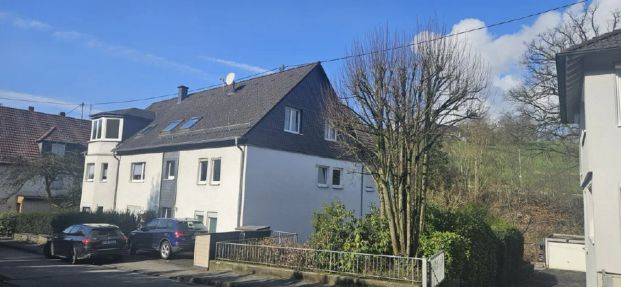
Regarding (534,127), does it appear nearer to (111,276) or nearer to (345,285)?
(345,285)

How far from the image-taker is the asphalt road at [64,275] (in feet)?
42.5

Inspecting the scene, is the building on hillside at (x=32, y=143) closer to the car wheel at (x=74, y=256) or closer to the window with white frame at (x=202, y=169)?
the window with white frame at (x=202, y=169)

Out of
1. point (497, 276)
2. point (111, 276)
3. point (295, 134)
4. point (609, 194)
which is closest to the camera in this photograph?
point (609, 194)

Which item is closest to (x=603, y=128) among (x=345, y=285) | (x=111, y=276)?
(x=345, y=285)

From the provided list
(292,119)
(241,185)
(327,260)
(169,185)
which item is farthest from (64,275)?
(292,119)

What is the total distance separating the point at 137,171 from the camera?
2888 cm

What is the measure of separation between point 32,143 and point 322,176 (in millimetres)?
28651

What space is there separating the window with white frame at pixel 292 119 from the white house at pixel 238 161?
5cm

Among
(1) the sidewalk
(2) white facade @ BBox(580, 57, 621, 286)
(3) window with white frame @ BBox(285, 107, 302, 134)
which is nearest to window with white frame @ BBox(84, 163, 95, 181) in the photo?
(1) the sidewalk

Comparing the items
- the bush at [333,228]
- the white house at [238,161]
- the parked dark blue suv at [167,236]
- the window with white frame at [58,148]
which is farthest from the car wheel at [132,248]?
the window with white frame at [58,148]

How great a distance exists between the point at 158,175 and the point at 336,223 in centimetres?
1592

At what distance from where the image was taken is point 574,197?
2931 centimetres

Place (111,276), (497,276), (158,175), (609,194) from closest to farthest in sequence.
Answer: (609,194)
(111,276)
(497,276)
(158,175)

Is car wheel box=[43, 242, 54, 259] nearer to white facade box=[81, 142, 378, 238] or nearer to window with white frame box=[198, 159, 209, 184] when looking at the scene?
white facade box=[81, 142, 378, 238]
